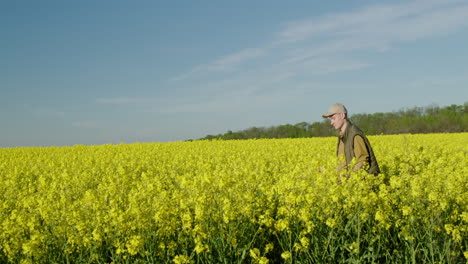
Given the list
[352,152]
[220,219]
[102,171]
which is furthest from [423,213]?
[102,171]

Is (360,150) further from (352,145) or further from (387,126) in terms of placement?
(387,126)

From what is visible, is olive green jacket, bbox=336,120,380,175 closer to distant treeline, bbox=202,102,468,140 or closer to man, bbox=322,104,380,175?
man, bbox=322,104,380,175

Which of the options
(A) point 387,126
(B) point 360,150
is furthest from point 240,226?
(A) point 387,126

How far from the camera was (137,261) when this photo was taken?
394cm

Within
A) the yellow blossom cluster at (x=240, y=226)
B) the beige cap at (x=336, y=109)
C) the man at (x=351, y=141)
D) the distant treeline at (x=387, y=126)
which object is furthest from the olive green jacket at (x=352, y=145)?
the distant treeline at (x=387, y=126)

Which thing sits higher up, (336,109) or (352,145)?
(336,109)

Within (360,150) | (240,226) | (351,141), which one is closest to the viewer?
(240,226)

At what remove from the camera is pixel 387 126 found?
4622cm

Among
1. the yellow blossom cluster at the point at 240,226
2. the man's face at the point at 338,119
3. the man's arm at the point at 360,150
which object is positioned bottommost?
the yellow blossom cluster at the point at 240,226

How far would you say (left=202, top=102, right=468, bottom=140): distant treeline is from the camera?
42.6 metres

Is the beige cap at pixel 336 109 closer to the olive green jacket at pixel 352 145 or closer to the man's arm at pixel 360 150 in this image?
the olive green jacket at pixel 352 145

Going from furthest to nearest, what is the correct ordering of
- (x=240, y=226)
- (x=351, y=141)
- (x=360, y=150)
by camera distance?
(x=351, y=141) < (x=360, y=150) < (x=240, y=226)

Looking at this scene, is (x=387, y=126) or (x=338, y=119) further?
(x=387, y=126)

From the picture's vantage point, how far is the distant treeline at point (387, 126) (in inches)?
1677
